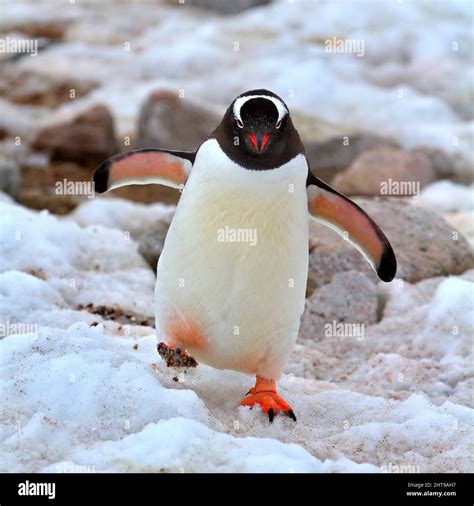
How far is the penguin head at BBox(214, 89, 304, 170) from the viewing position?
2943 mm

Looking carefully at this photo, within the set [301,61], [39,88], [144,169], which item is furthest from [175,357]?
[301,61]

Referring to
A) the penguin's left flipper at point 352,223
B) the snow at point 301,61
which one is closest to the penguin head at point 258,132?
the penguin's left flipper at point 352,223

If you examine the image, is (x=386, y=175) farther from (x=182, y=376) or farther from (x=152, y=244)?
(x=182, y=376)

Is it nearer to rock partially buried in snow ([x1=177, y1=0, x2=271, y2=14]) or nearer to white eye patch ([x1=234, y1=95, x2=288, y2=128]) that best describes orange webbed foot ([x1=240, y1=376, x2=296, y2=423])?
white eye patch ([x1=234, y1=95, x2=288, y2=128])

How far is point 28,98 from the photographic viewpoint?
1230 cm

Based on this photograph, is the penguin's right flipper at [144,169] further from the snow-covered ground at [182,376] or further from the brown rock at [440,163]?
the brown rock at [440,163]

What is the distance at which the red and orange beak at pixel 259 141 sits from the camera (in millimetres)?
2920

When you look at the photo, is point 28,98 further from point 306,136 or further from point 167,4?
point 167,4

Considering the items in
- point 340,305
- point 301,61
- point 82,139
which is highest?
point 301,61

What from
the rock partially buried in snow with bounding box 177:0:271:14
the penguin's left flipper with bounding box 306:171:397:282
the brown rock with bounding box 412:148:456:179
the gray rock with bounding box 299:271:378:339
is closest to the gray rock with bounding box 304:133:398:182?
the brown rock with bounding box 412:148:456:179

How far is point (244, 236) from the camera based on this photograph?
316 centimetres

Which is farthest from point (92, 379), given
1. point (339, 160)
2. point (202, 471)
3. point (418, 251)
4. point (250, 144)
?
point (339, 160)

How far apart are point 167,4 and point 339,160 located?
866 cm

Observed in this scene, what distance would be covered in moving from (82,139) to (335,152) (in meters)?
2.97
